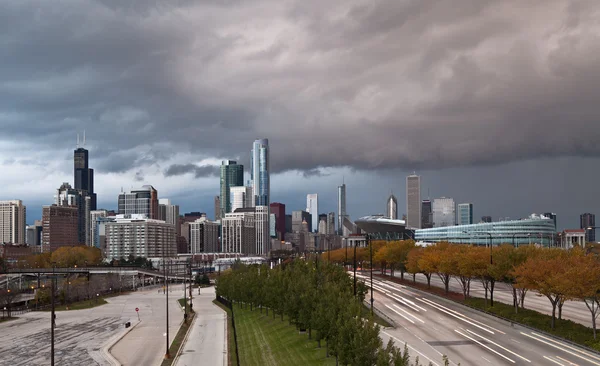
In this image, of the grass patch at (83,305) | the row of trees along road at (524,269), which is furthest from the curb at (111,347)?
the grass patch at (83,305)

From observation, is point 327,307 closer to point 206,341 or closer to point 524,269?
point 206,341

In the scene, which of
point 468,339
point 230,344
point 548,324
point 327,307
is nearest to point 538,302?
point 548,324

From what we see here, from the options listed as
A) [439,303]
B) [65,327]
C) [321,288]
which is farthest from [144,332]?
[439,303]

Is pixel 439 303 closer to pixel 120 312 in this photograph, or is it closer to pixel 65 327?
pixel 65 327

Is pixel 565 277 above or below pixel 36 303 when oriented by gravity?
above

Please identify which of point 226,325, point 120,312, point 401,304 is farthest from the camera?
point 120,312

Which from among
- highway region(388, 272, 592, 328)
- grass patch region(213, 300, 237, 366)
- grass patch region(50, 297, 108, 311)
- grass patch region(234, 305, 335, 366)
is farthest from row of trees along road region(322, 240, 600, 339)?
grass patch region(50, 297, 108, 311)
